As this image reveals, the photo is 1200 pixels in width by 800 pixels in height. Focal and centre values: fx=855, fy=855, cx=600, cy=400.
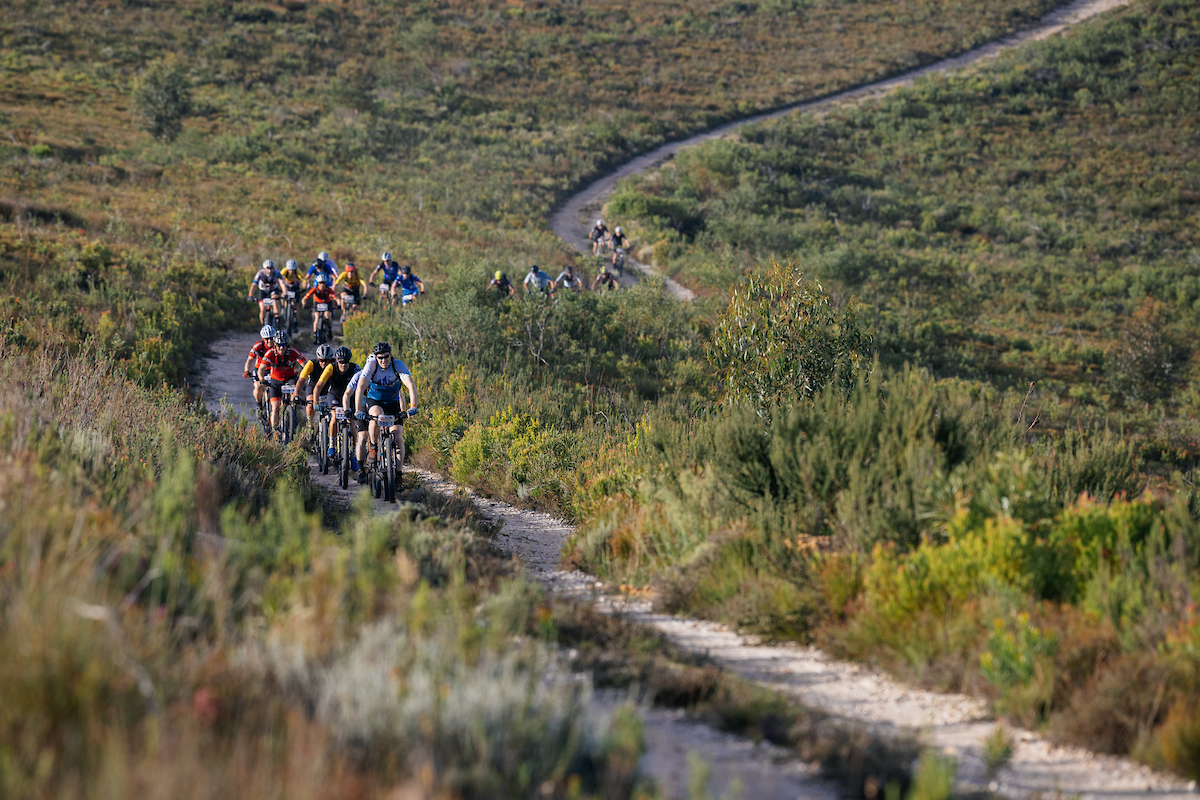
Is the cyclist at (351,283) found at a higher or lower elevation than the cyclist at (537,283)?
lower

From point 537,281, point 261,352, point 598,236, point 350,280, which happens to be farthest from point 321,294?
point 598,236

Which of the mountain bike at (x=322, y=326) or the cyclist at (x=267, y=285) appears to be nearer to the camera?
the mountain bike at (x=322, y=326)

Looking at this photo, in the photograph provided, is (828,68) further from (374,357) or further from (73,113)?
(374,357)

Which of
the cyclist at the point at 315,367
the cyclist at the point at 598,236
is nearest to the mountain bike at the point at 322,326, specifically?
the cyclist at the point at 315,367

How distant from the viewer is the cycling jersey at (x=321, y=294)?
17.2 m

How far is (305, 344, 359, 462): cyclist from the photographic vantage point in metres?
10.8

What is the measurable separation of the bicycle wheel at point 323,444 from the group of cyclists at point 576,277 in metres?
9.73

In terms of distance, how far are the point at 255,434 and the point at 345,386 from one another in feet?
4.34

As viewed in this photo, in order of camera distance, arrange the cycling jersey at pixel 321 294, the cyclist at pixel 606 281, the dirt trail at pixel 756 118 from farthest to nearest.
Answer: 1. the dirt trail at pixel 756 118
2. the cyclist at pixel 606 281
3. the cycling jersey at pixel 321 294

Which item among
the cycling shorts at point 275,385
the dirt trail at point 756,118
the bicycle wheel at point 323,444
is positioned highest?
the dirt trail at point 756,118

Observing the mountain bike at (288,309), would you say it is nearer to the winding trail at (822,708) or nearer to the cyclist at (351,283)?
the cyclist at (351,283)

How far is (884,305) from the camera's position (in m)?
31.2

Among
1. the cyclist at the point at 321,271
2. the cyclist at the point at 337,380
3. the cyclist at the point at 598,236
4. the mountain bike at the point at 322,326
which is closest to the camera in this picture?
the cyclist at the point at 337,380

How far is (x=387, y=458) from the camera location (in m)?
9.89
